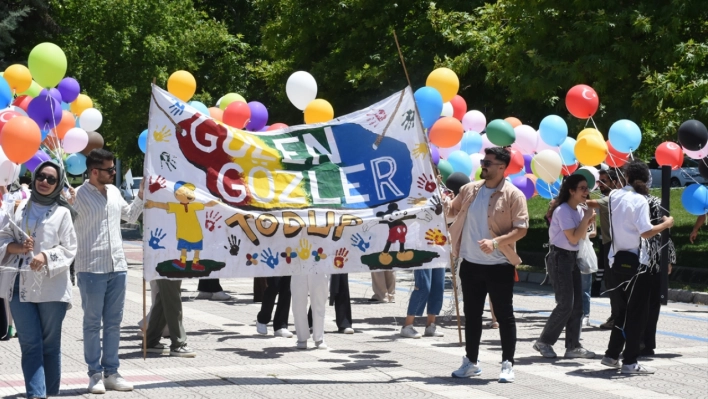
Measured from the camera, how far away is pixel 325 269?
8.47m

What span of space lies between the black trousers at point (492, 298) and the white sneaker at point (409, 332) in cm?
254

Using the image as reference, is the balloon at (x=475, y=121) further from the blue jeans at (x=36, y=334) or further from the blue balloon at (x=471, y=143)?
the blue jeans at (x=36, y=334)

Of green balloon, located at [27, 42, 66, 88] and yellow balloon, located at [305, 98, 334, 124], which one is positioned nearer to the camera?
yellow balloon, located at [305, 98, 334, 124]

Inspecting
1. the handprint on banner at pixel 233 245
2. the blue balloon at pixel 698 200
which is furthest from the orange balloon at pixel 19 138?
the blue balloon at pixel 698 200

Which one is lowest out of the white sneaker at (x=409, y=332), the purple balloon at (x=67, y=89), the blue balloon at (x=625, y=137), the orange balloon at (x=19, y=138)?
the white sneaker at (x=409, y=332)

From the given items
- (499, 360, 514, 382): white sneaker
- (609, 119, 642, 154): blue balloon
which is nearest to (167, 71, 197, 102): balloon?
(609, 119, 642, 154): blue balloon

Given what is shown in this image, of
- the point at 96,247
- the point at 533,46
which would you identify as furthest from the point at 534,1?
the point at 96,247

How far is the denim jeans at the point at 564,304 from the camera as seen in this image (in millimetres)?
9523

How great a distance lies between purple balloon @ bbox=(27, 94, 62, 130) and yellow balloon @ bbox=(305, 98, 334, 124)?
325 cm

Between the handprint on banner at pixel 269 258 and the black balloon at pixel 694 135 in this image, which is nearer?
the handprint on banner at pixel 269 258

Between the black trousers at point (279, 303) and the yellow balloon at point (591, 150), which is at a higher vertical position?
the yellow balloon at point (591, 150)

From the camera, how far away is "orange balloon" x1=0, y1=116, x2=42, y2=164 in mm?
8859

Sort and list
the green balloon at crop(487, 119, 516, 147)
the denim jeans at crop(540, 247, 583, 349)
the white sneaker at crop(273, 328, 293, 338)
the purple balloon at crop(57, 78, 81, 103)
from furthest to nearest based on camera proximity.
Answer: the purple balloon at crop(57, 78, 81, 103) → the green balloon at crop(487, 119, 516, 147) → the white sneaker at crop(273, 328, 293, 338) → the denim jeans at crop(540, 247, 583, 349)

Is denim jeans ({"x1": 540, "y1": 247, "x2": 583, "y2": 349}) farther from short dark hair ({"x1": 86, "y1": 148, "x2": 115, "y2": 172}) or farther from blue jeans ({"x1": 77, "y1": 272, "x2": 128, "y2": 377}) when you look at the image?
short dark hair ({"x1": 86, "y1": 148, "x2": 115, "y2": 172})
